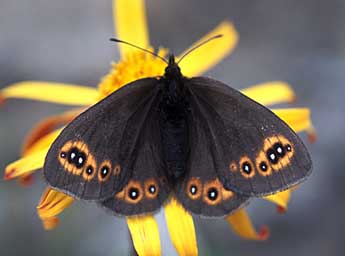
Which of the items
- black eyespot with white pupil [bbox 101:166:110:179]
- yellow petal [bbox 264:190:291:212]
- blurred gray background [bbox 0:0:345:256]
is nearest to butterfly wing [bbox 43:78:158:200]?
black eyespot with white pupil [bbox 101:166:110:179]

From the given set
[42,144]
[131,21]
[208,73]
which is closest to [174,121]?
[42,144]

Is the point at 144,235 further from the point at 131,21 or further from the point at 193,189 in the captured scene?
the point at 131,21

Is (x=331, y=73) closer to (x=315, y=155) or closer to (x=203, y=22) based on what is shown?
(x=315, y=155)

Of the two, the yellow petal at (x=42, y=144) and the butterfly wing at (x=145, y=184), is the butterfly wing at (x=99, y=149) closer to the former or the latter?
the butterfly wing at (x=145, y=184)

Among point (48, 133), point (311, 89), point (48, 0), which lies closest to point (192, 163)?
point (48, 133)

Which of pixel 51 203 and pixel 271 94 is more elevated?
pixel 271 94

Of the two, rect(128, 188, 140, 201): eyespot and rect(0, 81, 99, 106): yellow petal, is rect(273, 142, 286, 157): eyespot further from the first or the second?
rect(0, 81, 99, 106): yellow petal

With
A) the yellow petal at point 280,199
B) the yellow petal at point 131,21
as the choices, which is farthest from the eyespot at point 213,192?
the yellow petal at point 131,21
